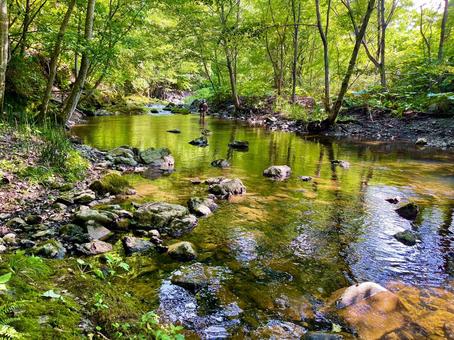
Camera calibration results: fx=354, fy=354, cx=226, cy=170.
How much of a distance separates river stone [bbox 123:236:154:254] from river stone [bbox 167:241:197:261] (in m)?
0.38

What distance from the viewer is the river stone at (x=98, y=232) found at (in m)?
5.38

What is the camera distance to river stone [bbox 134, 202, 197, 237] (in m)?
5.92

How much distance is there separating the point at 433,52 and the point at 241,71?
51.2 feet

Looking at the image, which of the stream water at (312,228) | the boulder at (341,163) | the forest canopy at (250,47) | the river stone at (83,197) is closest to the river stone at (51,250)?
the stream water at (312,228)

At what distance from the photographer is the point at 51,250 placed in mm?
4609

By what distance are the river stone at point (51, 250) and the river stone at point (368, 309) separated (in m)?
3.46

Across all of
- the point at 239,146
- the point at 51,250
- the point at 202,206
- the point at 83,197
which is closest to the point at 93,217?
the point at 51,250

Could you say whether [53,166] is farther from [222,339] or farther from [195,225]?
[222,339]

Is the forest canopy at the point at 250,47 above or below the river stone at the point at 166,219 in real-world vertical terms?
above

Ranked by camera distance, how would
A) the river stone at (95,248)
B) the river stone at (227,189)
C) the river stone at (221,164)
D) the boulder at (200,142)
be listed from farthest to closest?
the boulder at (200,142)
the river stone at (221,164)
the river stone at (227,189)
the river stone at (95,248)

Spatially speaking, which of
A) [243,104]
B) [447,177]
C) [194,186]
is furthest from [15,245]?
[243,104]

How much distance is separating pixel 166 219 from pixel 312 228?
2.54 meters

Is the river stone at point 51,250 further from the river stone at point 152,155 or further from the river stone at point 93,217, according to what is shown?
the river stone at point 152,155

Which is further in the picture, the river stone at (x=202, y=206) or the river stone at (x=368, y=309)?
the river stone at (x=202, y=206)
